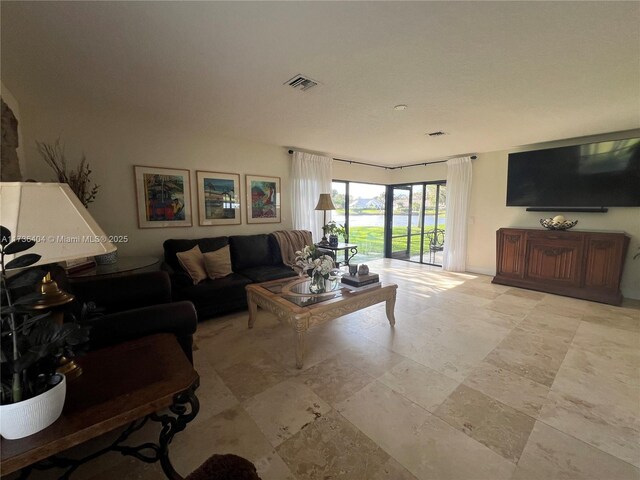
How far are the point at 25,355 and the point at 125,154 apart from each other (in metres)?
3.02

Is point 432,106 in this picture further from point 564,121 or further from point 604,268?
point 604,268

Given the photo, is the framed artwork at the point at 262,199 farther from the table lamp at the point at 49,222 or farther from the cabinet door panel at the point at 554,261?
the cabinet door panel at the point at 554,261

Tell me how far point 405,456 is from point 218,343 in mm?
1802

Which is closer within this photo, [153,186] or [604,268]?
[153,186]

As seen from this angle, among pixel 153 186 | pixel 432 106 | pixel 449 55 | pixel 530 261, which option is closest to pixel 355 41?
pixel 449 55

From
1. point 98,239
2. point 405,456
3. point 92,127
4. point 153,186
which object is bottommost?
point 405,456

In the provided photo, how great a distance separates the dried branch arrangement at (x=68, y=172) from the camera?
8.52ft

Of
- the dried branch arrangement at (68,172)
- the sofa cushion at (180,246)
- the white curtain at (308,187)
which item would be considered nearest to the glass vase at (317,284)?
the sofa cushion at (180,246)

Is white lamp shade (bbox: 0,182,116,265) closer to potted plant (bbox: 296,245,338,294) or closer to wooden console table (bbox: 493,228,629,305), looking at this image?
potted plant (bbox: 296,245,338,294)

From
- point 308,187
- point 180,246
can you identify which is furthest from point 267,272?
point 308,187

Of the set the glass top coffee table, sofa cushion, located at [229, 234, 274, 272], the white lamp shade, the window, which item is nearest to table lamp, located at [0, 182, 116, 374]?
the white lamp shade

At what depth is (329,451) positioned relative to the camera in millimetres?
1388

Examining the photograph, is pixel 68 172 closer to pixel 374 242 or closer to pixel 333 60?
pixel 333 60

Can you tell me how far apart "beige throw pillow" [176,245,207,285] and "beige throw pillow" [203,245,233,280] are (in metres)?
0.07
